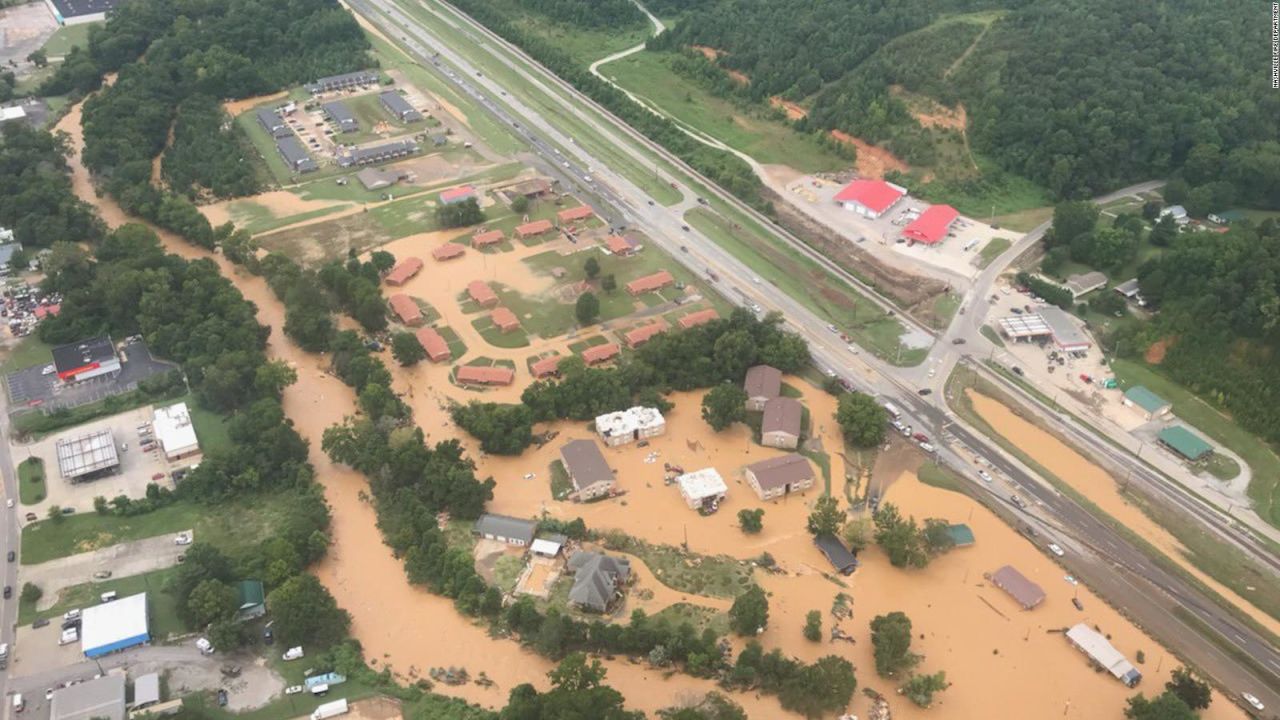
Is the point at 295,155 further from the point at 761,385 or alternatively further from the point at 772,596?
the point at 772,596

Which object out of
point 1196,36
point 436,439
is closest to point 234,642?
point 436,439

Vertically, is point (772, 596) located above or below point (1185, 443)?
below

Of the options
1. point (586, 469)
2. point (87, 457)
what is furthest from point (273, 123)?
point (586, 469)

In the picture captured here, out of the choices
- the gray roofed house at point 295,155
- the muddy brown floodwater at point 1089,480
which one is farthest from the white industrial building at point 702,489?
the gray roofed house at point 295,155

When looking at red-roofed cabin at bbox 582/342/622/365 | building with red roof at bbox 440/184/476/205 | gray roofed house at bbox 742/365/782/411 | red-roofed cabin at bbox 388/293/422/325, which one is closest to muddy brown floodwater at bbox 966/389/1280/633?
gray roofed house at bbox 742/365/782/411

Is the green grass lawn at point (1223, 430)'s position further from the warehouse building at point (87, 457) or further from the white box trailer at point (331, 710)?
the warehouse building at point (87, 457)

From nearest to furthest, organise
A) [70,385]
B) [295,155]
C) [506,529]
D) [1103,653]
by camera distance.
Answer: [1103,653] → [506,529] → [70,385] → [295,155]

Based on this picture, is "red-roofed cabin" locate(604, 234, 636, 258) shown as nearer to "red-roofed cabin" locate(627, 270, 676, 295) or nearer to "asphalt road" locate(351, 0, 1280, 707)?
"asphalt road" locate(351, 0, 1280, 707)
